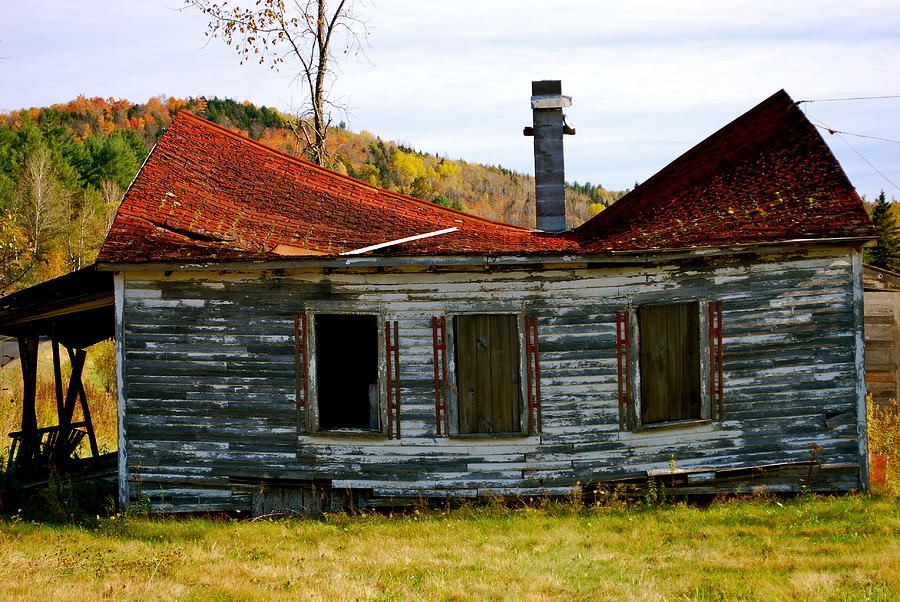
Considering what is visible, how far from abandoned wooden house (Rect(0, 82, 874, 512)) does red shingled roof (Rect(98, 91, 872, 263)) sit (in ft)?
0.35

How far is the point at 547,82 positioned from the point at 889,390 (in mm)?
8100

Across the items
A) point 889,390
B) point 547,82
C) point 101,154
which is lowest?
point 889,390

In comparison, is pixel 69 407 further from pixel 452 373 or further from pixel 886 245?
pixel 886 245

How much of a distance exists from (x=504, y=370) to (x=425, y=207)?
171 inches

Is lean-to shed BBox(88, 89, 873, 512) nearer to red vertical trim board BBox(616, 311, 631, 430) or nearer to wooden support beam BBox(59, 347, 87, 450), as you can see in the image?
red vertical trim board BBox(616, 311, 631, 430)

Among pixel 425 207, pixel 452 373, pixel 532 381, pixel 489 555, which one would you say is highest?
pixel 425 207

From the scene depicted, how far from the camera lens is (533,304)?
10.4 meters

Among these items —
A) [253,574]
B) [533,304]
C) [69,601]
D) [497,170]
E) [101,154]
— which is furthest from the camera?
[497,170]

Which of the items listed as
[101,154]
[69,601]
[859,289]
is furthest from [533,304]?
[101,154]

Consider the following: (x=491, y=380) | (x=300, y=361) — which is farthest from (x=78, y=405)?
(x=491, y=380)

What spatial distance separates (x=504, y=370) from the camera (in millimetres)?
10438

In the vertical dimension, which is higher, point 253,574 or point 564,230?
point 564,230

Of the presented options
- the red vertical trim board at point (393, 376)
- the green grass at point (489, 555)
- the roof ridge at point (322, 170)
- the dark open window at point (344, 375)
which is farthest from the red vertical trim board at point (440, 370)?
the roof ridge at point (322, 170)

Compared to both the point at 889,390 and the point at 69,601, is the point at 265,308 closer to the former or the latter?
the point at 69,601
